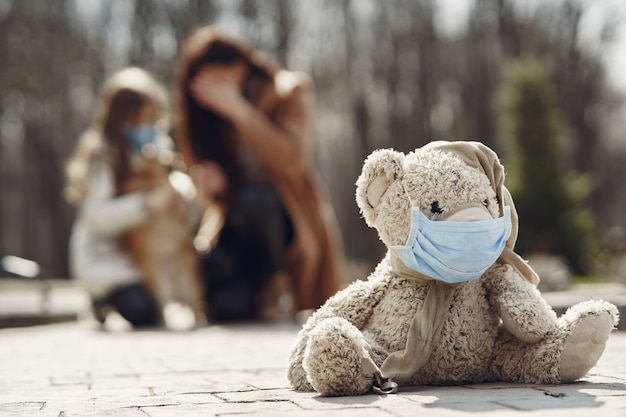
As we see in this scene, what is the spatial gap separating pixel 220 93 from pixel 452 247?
4.84 meters

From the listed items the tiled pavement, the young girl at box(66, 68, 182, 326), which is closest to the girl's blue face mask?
the young girl at box(66, 68, 182, 326)

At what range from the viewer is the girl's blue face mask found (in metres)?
7.80

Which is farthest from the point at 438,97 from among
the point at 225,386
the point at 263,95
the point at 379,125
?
the point at 225,386

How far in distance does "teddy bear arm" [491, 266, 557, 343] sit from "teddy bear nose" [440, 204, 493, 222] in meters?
0.29

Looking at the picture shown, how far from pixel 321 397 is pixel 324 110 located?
27509 mm

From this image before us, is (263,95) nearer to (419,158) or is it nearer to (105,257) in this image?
(105,257)

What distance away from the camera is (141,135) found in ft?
25.6

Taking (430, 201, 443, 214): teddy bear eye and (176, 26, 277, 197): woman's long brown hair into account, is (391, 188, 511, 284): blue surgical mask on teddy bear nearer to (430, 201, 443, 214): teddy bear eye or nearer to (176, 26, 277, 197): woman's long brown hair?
(430, 201, 443, 214): teddy bear eye

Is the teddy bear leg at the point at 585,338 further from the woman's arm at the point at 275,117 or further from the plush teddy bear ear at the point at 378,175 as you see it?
the woman's arm at the point at 275,117

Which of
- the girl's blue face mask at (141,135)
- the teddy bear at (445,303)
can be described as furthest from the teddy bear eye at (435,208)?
the girl's blue face mask at (141,135)

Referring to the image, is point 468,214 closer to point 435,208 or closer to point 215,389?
point 435,208

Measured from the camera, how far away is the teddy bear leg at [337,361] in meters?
3.06

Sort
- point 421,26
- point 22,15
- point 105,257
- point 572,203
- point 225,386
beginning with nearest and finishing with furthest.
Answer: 1. point 225,386
2. point 105,257
3. point 572,203
4. point 22,15
5. point 421,26

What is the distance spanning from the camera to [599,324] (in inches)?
127
